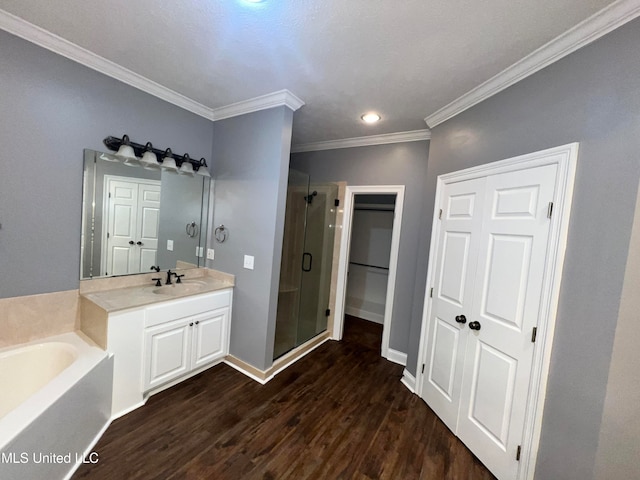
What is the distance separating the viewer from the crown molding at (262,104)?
2.15 metres

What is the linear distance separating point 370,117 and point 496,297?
1888 mm

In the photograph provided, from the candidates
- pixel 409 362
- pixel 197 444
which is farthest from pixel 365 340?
pixel 197 444

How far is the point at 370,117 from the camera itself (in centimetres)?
248

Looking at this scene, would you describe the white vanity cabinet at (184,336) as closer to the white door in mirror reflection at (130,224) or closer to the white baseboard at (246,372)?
the white baseboard at (246,372)

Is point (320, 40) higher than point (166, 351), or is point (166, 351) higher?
point (320, 40)

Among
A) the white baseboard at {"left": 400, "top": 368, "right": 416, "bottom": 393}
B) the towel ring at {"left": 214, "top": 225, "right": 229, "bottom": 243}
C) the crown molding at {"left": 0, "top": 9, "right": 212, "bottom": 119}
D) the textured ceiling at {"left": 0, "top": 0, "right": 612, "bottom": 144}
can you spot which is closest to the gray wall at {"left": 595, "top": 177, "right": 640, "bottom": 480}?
the textured ceiling at {"left": 0, "top": 0, "right": 612, "bottom": 144}

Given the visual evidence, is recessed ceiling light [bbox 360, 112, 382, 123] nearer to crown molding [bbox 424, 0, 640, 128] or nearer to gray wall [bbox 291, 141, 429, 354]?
gray wall [bbox 291, 141, 429, 354]

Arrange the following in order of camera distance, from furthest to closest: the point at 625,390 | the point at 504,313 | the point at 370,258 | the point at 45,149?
1. the point at 370,258
2. the point at 45,149
3. the point at 504,313
4. the point at 625,390

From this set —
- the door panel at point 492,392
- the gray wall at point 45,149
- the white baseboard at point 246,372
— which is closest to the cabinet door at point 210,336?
the white baseboard at point 246,372

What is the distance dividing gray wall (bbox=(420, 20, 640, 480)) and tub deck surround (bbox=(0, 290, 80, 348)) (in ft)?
10.5

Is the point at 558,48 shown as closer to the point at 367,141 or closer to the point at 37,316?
the point at 367,141


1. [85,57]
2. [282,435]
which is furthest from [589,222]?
[85,57]

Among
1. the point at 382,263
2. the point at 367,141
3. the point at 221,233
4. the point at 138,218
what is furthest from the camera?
the point at 382,263

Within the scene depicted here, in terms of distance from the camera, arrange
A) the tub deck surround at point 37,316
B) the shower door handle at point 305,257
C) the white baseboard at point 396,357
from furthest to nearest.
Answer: the shower door handle at point 305,257
the white baseboard at point 396,357
the tub deck surround at point 37,316
